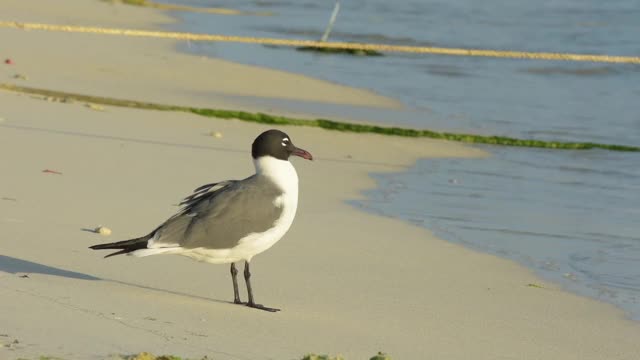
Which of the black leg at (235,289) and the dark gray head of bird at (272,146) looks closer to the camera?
the black leg at (235,289)

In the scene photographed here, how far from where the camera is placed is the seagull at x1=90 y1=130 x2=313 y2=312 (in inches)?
240

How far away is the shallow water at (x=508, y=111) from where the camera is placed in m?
9.10

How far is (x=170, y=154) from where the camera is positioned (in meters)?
10.6

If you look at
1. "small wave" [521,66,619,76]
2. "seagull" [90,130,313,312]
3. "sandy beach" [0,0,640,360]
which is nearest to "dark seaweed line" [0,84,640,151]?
"sandy beach" [0,0,640,360]

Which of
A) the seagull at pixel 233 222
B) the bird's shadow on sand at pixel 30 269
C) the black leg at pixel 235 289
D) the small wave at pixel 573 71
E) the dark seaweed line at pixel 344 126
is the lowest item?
the bird's shadow on sand at pixel 30 269

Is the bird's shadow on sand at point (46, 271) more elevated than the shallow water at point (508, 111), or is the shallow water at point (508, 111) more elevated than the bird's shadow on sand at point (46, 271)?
the shallow water at point (508, 111)

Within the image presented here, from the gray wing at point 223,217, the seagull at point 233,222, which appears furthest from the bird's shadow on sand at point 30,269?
the gray wing at point 223,217

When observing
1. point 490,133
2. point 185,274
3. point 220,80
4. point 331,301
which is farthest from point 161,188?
point 220,80

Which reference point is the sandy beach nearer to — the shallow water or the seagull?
the seagull

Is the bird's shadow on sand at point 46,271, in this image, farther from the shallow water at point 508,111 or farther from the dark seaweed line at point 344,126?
the dark seaweed line at point 344,126

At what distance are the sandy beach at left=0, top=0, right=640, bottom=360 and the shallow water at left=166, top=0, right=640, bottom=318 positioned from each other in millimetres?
514

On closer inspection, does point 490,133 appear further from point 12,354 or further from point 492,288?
point 12,354

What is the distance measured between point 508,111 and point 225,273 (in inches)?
404

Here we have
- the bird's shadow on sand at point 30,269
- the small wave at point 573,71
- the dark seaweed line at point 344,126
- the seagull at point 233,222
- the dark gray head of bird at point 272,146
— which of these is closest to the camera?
the seagull at point 233,222
